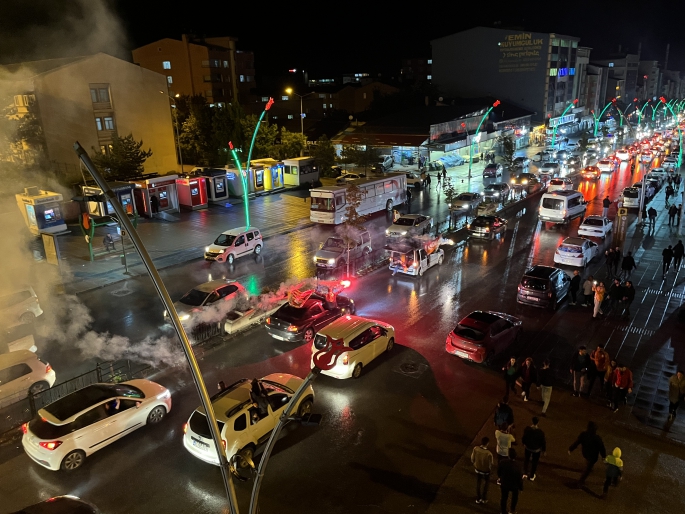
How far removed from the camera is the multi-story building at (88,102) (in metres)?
36.6

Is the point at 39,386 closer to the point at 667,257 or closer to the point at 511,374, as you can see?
the point at 511,374

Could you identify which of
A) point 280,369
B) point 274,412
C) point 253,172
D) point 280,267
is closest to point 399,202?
point 253,172

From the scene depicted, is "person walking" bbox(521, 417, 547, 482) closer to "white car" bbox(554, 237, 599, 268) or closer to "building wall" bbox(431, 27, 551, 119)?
"white car" bbox(554, 237, 599, 268)

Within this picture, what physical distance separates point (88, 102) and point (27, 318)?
25889 millimetres

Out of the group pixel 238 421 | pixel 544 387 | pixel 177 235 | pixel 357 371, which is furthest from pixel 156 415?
pixel 177 235

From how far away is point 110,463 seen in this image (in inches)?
432

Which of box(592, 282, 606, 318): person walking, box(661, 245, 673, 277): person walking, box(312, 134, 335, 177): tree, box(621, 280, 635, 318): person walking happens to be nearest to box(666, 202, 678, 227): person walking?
box(661, 245, 673, 277): person walking

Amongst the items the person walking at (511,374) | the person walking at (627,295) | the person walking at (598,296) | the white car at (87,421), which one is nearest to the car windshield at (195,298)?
the white car at (87,421)

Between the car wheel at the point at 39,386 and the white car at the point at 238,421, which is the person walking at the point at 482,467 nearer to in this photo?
the white car at the point at 238,421

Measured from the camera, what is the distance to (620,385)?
12.4 metres

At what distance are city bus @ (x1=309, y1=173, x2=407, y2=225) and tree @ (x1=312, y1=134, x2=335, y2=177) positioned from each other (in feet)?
45.7

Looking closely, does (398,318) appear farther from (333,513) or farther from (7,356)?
(7,356)

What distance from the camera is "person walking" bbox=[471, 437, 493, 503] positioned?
9312 mm

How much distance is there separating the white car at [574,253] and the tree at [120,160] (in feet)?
97.2
